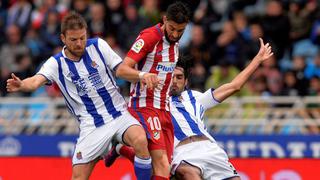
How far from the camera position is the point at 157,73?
1065 centimetres

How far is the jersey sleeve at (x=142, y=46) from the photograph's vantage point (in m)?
10.4

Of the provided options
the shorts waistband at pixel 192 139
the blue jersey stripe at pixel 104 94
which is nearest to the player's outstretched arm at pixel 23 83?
the blue jersey stripe at pixel 104 94

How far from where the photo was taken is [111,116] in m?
10.9

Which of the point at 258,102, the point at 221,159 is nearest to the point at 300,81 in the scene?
the point at 258,102

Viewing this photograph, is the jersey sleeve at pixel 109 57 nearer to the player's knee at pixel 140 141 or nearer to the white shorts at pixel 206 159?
the player's knee at pixel 140 141

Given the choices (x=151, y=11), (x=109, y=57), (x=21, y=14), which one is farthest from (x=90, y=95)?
(x=21, y=14)

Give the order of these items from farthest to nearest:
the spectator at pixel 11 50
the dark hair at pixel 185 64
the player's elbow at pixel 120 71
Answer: the spectator at pixel 11 50, the dark hair at pixel 185 64, the player's elbow at pixel 120 71

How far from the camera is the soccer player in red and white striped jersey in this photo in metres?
10.4

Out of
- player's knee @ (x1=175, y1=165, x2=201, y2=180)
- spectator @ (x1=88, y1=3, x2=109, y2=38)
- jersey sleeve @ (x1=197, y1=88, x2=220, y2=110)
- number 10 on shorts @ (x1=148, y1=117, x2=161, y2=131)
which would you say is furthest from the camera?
spectator @ (x1=88, y1=3, x2=109, y2=38)

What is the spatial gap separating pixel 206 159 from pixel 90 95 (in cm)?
137

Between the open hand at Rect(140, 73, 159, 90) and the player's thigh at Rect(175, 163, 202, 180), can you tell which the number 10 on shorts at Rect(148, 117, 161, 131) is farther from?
the open hand at Rect(140, 73, 159, 90)

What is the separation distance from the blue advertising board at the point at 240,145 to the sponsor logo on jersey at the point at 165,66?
13.3 feet

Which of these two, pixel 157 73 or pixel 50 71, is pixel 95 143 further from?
pixel 157 73

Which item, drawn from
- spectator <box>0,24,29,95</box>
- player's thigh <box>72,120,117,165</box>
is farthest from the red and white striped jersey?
spectator <box>0,24,29,95</box>
